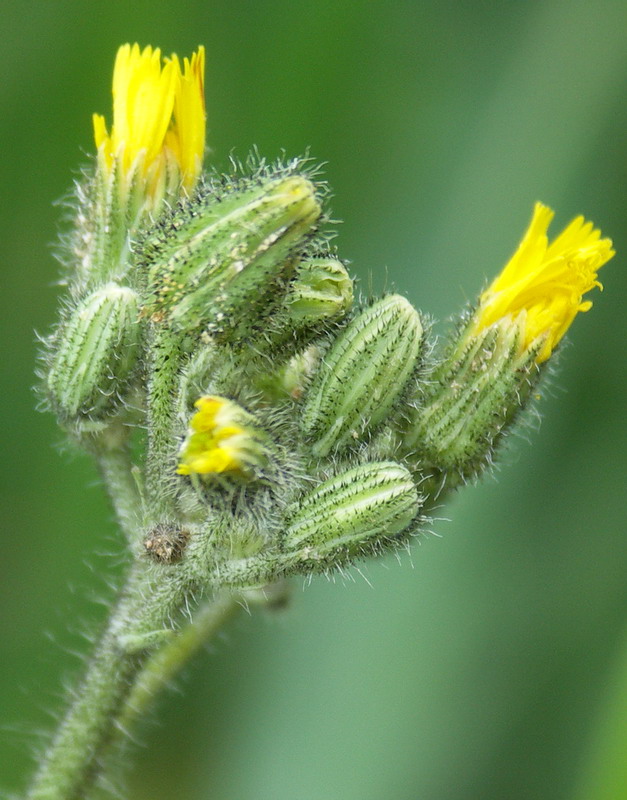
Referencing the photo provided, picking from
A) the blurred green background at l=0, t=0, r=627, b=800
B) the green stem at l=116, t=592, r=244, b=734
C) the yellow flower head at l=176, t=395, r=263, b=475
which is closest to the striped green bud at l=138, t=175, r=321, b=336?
the yellow flower head at l=176, t=395, r=263, b=475

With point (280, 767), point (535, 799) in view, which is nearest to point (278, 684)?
point (280, 767)

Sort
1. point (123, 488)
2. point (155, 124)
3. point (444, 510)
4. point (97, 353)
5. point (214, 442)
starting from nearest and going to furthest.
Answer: point (214, 442), point (97, 353), point (123, 488), point (155, 124), point (444, 510)

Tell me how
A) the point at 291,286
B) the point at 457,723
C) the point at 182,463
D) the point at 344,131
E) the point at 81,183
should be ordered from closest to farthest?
the point at 182,463, the point at 291,286, the point at 81,183, the point at 457,723, the point at 344,131

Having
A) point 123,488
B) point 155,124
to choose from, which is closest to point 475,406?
point 123,488

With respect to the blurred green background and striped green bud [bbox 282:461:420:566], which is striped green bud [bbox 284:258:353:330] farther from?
the blurred green background

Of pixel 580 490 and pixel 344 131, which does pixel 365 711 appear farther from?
pixel 344 131

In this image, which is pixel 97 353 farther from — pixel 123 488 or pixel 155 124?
pixel 155 124
